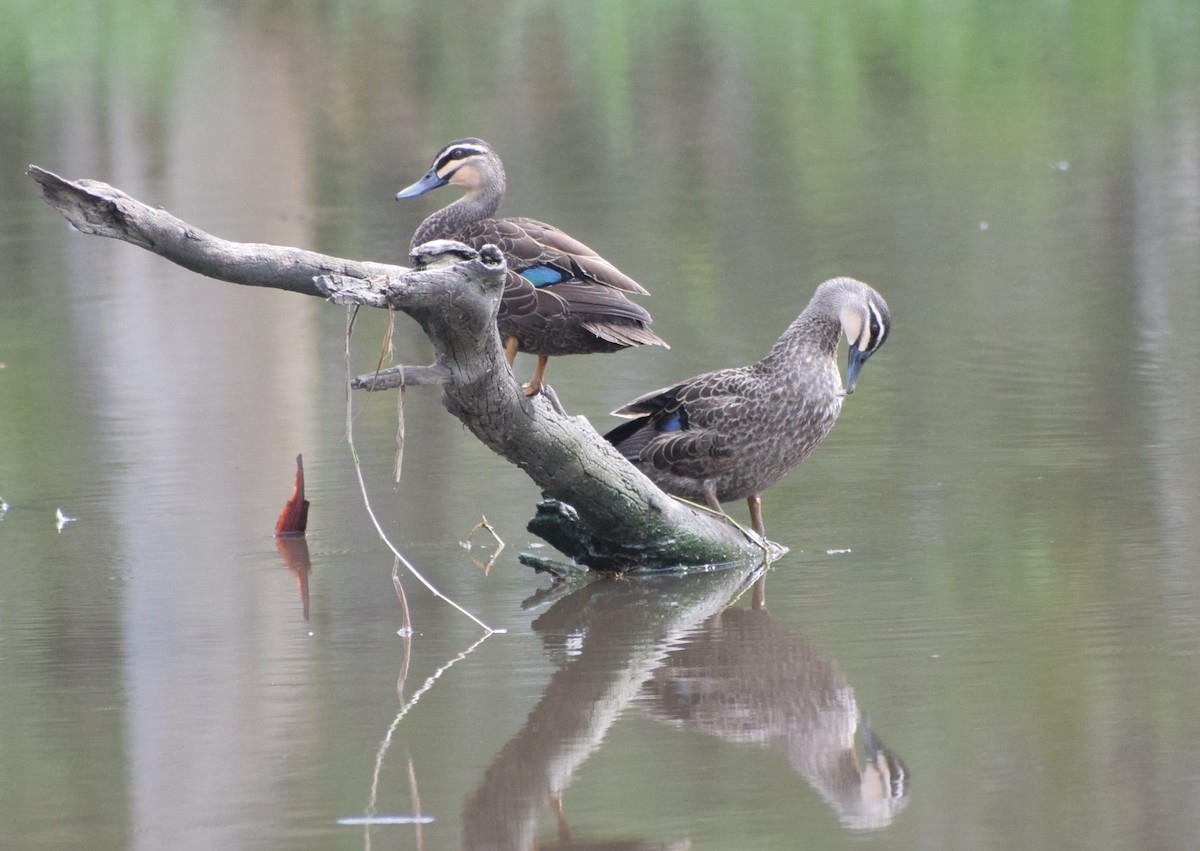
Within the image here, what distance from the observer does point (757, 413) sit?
6.85 meters

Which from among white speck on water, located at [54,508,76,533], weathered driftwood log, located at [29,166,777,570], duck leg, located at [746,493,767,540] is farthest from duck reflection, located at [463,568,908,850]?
white speck on water, located at [54,508,76,533]

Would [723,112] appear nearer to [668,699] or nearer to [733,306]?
[733,306]

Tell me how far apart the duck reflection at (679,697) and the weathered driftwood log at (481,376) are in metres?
0.16

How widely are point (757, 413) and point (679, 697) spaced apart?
1775 millimetres

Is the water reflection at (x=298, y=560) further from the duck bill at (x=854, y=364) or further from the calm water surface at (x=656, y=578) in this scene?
the duck bill at (x=854, y=364)

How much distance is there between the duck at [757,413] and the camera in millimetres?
6867

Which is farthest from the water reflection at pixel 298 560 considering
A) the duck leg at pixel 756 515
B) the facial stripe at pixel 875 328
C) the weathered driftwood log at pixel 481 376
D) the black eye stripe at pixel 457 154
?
the facial stripe at pixel 875 328

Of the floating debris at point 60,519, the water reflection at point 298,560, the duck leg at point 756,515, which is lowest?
the water reflection at point 298,560

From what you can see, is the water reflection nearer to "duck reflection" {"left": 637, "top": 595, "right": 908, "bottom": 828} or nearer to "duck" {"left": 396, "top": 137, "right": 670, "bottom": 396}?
"duck" {"left": 396, "top": 137, "right": 670, "bottom": 396}

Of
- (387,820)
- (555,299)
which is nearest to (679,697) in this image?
(387,820)

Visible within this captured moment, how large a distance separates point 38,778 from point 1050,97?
1606 centimetres

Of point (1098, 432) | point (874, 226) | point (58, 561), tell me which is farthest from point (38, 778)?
point (874, 226)

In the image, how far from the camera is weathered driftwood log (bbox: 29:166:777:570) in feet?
17.2

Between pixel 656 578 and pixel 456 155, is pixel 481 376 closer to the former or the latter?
pixel 656 578
